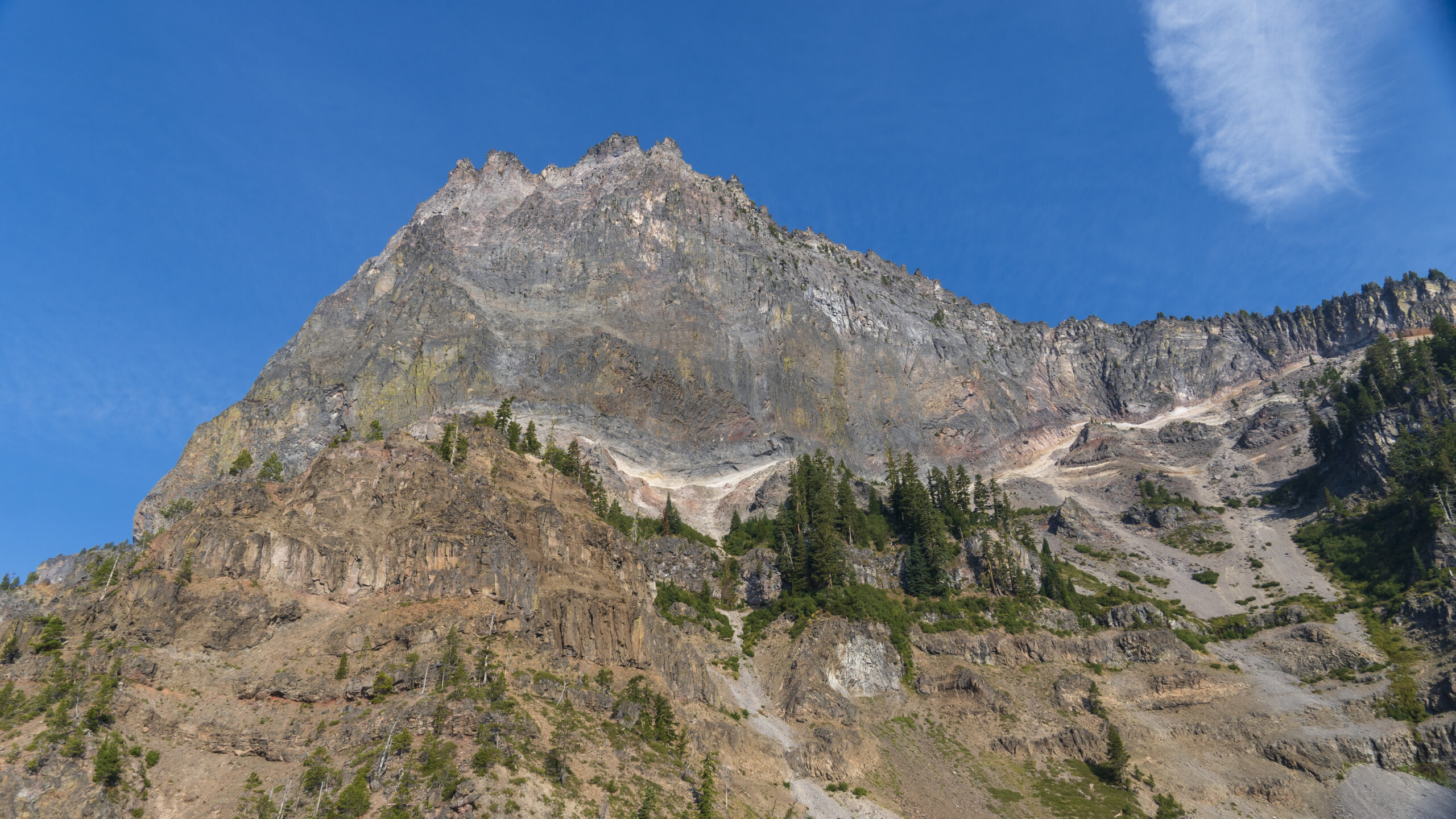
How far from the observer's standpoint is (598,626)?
81.3m

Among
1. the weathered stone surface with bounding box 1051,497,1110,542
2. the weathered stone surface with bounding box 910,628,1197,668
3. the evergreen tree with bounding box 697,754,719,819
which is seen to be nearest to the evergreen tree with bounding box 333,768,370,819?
the evergreen tree with bounding box 697,754,719,819

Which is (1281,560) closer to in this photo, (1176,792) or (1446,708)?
(1446,708)

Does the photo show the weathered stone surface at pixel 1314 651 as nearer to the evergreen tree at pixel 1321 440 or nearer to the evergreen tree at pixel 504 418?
the evergreen tree at pixel 1321 440

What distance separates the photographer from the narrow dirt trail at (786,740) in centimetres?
7575

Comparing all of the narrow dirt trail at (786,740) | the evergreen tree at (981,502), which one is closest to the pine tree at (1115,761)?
the narrow dirt trail at (786,740)

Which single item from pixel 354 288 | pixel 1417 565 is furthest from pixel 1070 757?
pixel 354 288

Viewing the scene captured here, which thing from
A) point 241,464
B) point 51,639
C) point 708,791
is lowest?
point 708,791

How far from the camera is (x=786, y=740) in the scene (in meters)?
84.8

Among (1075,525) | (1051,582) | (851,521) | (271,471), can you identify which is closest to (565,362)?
(271,471)

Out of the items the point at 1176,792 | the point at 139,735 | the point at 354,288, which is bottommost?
the point at 1176,792

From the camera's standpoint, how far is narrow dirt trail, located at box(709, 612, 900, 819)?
75.8 meters

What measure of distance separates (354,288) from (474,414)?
65.9 metres

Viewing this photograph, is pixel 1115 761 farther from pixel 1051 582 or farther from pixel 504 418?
pixel 504 418

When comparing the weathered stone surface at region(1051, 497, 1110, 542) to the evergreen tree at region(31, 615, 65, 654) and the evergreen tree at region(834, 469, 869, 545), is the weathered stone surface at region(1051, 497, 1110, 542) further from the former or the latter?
the evergreen tree at region(31, 615, 65, 654)
